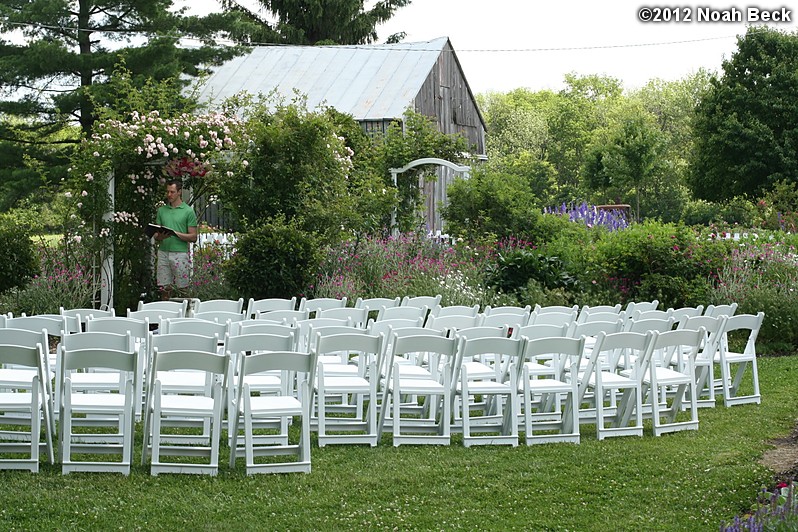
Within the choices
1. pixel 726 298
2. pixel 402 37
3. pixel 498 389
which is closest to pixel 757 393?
pixel 498 389

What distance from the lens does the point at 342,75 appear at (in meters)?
30.7

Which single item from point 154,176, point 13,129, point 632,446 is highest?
point 13,129

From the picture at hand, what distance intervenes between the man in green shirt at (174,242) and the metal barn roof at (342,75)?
1492 centimetres

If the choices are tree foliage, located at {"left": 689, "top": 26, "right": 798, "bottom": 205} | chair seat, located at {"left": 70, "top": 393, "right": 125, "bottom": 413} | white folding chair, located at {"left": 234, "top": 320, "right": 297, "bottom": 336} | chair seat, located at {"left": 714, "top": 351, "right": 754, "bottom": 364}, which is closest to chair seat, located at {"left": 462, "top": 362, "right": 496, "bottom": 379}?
white folding chair, located at {"left": 234, "top": 320, "right": 297, "bottom": 336}

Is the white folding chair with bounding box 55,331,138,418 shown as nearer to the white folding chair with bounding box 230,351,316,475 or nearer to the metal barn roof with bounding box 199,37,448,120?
the white folding chair with bounding box 230,351,316,475

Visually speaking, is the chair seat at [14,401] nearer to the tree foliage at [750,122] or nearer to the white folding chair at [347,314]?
the white folding chair at [347,314]

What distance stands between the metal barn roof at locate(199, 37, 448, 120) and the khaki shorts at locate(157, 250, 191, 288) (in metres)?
15.0

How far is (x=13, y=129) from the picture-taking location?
26141mm

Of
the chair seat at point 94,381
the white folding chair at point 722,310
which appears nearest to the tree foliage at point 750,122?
the white folding chair at point 722,310

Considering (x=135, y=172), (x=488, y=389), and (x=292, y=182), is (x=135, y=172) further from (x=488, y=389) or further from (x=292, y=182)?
(x=488, y=389)

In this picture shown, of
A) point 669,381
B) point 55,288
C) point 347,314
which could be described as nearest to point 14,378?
point 347,314

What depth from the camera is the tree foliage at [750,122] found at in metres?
34.8

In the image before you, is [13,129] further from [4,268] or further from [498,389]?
[498,389]

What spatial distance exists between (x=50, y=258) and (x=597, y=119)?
174 ft
